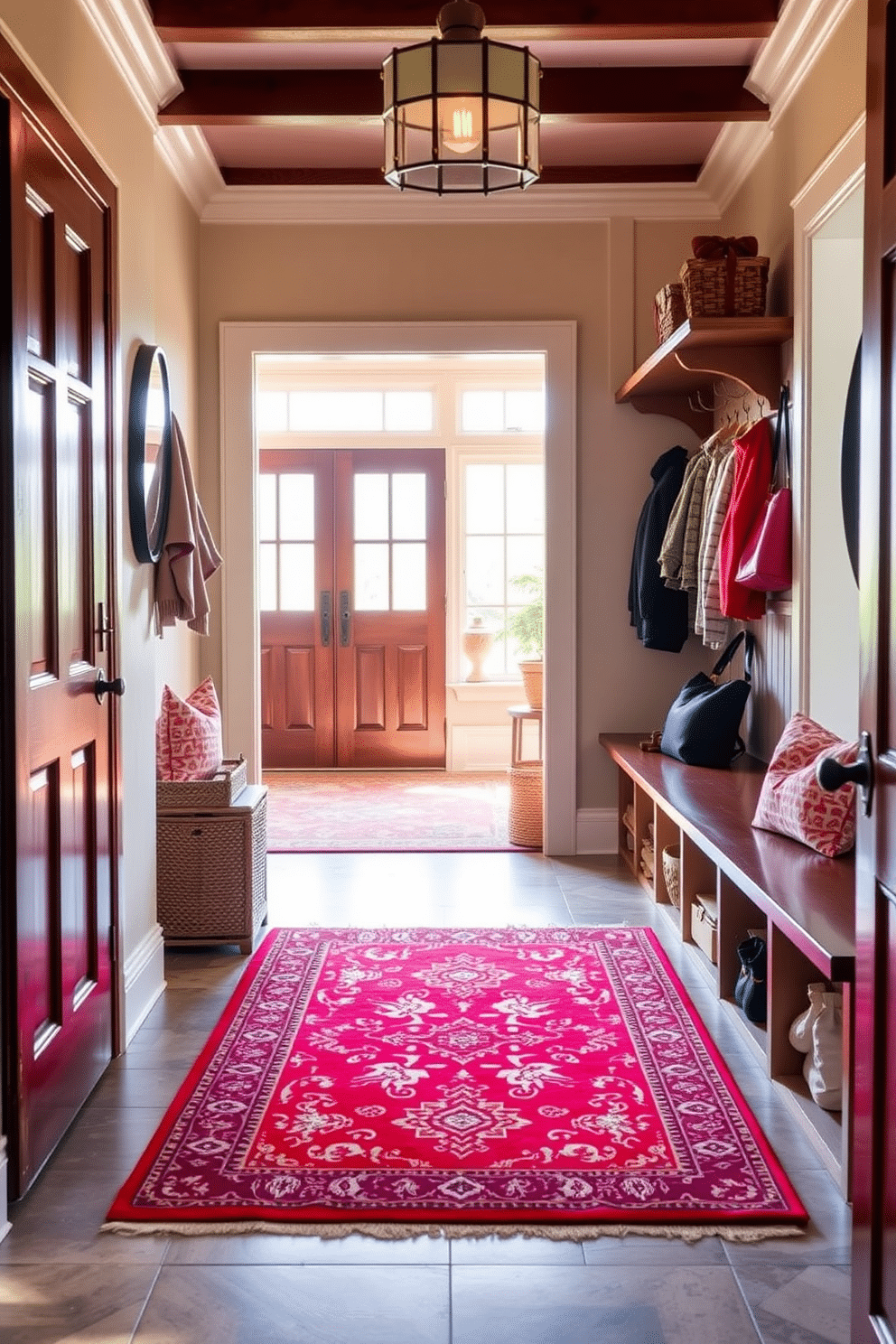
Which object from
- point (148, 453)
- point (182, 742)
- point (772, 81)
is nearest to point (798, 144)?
point (772, 81)

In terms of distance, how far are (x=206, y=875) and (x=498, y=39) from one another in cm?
282

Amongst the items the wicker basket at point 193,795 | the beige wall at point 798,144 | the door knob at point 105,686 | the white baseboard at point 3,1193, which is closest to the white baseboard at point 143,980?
the wicker basket at point 193,795

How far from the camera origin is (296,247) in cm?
550

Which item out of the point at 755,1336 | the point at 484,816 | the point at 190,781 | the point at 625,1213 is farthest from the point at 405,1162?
the point at 484,816

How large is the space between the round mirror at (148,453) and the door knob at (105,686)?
0.61 m

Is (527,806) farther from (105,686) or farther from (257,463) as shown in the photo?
(105,686)

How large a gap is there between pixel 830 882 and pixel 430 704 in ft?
18.4

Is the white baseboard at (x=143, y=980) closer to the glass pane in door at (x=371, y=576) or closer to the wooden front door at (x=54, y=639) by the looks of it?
the wooden front door at (x=54, y=639)

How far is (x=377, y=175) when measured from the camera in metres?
5.37

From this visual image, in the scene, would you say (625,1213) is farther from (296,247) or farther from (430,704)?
(430,704)

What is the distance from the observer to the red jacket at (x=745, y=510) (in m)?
4.32

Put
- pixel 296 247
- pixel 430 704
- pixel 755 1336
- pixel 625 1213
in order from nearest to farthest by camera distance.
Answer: pixel 755 1336
pixel 625 1213
pixel 296 247
pixel 430 704

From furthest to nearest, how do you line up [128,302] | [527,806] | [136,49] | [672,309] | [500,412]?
[500,412], [527,806], [672,309], [136,49], [128,302]

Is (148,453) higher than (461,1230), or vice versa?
(148,453)
